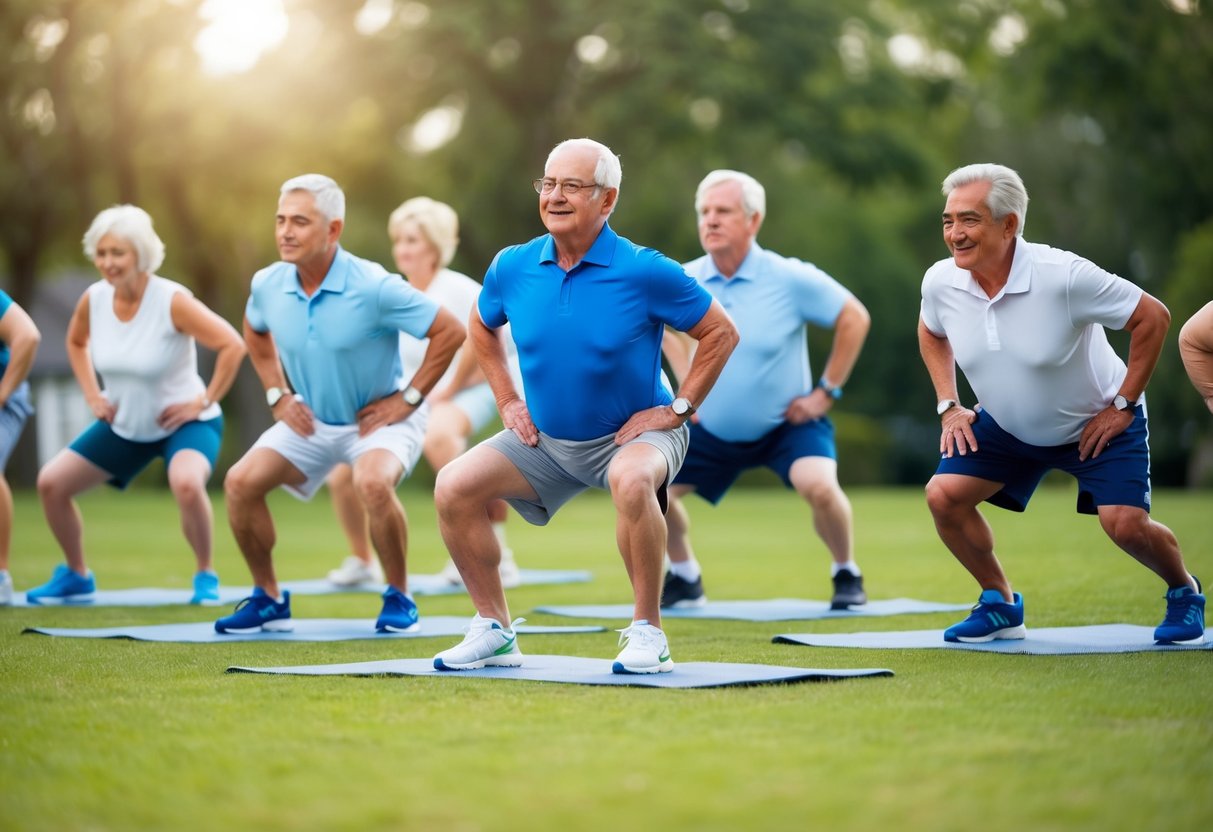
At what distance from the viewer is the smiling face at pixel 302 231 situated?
7.21m

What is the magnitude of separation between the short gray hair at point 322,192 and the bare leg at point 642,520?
221 centimetres

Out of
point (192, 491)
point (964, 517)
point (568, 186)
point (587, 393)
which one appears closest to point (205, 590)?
point (192, 491)

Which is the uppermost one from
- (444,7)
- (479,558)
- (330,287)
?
(444,7)

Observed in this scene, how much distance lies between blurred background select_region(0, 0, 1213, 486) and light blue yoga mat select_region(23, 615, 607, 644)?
19895 mm

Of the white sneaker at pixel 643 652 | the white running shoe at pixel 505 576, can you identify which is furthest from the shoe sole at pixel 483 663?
the white running shoe at pixel 505 576

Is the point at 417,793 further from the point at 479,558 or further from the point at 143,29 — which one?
the point at 143,29

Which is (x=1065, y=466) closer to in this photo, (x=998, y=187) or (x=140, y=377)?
(x=998, y=187)

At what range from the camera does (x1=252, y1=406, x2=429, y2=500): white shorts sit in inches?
289

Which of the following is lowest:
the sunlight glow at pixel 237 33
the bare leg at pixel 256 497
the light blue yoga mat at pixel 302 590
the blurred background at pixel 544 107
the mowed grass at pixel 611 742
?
the mowed grass at pixel 611 742

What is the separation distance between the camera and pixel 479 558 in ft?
20.0

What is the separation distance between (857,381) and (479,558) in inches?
1522

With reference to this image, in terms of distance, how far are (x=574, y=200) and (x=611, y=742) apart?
2213 millimetres

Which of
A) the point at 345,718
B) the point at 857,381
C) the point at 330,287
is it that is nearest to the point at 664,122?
the point at 857,381

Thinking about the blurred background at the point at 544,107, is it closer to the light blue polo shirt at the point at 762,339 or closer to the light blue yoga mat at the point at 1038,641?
the light blue polo shirt at the point at 762,339
